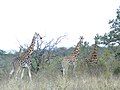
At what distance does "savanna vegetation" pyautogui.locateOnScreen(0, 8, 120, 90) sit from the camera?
8977 mm

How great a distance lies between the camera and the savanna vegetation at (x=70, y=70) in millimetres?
8977

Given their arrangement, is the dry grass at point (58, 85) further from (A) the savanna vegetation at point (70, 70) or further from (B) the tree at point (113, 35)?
(B) the tree at point (113, 35)

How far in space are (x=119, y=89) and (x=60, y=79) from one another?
1398 mm

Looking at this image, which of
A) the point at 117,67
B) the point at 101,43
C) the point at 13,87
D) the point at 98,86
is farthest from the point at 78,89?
the point at 101,43

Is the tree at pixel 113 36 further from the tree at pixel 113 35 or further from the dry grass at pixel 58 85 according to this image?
the dry grass at pixel 58 85

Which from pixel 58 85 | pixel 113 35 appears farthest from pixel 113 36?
pixel 58 85

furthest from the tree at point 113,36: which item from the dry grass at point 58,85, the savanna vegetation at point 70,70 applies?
the dry grass at point 58,85

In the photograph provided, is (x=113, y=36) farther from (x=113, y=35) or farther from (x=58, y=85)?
(x=58, y=85)

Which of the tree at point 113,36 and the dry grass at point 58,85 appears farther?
the tree at point 113,36

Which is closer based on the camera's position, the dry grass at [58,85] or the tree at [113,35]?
the dry grass at [58,85]

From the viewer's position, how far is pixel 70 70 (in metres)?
19.2

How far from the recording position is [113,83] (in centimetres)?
957

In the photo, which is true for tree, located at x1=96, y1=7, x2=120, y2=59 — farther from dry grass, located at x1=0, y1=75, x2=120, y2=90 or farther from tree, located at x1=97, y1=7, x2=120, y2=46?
dry grass, located at x1=0, y1=75, x2=120, y2=90

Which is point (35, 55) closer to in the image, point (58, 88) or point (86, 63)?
point (86, 63)
